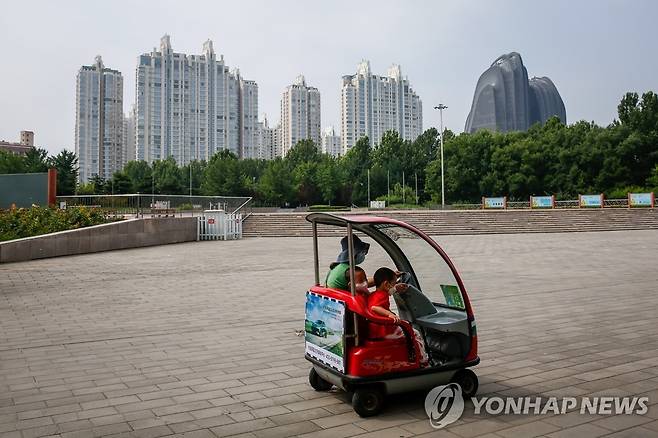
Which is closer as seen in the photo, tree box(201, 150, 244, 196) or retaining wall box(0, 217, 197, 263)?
retaining wall box(0, 217, 197, 263)

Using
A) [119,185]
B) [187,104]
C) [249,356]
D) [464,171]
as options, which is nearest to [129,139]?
[187,104]

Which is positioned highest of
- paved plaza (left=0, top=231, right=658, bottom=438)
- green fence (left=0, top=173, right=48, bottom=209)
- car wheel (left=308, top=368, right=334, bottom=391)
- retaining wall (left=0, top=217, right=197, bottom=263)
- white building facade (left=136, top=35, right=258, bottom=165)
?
white building facade (left=136, top=35, right=258, bottom=165)

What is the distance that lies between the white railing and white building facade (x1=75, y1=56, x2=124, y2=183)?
7185cm

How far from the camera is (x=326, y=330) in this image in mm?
4250

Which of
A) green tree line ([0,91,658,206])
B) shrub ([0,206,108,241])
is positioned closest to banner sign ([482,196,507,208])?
green tree line ([0,91,658,206])

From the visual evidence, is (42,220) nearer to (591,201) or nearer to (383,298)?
(383,298)

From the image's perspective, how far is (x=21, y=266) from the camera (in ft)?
50.1

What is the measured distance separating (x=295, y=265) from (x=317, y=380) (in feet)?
35.4

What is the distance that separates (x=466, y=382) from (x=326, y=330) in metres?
1.29

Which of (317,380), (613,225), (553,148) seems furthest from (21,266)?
(553,148)

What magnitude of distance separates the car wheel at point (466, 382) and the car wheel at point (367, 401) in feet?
2.49

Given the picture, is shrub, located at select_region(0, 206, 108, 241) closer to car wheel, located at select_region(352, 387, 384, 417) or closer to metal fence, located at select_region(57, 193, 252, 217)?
metal fence, located at select_region(57, 193, 252, 217)

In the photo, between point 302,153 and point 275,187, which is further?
point 302,153

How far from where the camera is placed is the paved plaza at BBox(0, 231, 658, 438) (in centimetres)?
395
